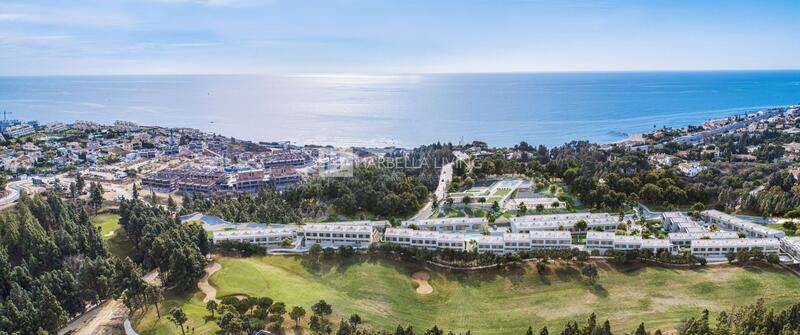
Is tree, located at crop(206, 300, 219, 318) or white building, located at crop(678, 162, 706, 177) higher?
white building, located at crop(678, 162, 706, 177)

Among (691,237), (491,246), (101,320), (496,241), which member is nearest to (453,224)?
(491,246)

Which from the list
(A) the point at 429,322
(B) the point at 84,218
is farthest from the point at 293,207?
(A) the point at 429,322

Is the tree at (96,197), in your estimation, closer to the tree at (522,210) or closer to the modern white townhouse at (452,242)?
the modern white townhouse at (452,242)

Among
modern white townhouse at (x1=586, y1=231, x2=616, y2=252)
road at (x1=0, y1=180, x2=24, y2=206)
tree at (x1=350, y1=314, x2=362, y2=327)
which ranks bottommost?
tree at (x1=350, y1=314, x2=362, y2=327)

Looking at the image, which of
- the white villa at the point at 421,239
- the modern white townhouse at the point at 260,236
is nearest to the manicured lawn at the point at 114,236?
the modern white townhouse at the point at 260,236

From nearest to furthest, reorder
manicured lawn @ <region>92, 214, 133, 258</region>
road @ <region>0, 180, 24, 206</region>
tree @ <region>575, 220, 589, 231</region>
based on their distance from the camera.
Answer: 1. manicured lawn @ <region>92, 214, 133, 258</region>
2. tree @ <region>575, 220, 589, 231</region>
3. road @ <region>0, 180, 24, 206</region>

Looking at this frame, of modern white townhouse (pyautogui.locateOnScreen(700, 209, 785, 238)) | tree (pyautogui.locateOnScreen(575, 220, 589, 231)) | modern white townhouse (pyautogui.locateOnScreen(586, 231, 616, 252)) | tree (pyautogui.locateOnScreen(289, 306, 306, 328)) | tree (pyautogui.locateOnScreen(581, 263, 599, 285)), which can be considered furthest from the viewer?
tree (pyautogui.locateOnScreen(575, 220, 589, 231))

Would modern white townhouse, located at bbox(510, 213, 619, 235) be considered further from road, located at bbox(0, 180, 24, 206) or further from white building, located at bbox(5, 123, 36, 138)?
white building, located at bbox(5, 123, 36, 138)

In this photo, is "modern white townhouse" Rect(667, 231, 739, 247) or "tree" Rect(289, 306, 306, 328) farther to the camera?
"modern white townhouse" Rect(667, 231, 739, 247)

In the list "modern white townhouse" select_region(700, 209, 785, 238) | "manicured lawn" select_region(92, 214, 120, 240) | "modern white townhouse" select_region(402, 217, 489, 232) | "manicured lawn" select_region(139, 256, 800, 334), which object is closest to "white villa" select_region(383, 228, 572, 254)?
"manicured lawn" select_region(139, 256, 800, 334)
